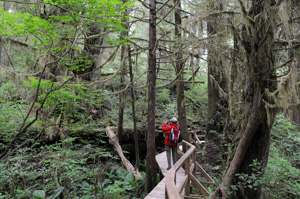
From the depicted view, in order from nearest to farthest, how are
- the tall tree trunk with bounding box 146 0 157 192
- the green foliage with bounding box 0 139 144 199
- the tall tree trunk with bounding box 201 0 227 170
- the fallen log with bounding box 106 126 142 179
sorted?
the green foliage with bounding box 0 139 144 199
the tall tree trunk with bounding box 146 0 157 192
the tall tree trunk with bounding box 201 0 227 170
the fallen log with bounding box 106 126 142 179

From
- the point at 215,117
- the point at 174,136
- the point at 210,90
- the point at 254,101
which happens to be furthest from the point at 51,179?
the point at 210,90

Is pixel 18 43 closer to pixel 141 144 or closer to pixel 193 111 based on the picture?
pixel 141 144

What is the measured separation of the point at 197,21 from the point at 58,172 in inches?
317

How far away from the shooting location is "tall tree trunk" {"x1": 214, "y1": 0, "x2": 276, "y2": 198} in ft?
16.5

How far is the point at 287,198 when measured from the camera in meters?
5.21

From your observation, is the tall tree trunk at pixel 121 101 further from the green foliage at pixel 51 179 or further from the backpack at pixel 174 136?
the backpack at pixel 174 136

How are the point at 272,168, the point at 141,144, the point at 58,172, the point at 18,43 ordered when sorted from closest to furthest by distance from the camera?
1. the point at 272,168
2. the point at 58,172
3. the point at 18,43
4. the point at 141,144

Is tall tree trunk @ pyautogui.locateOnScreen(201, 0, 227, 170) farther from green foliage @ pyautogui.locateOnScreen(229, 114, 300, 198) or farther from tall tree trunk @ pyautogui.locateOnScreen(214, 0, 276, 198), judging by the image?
tall tree trunk @ pyautogui.locateOnScreen(214, 0, 276, 198)

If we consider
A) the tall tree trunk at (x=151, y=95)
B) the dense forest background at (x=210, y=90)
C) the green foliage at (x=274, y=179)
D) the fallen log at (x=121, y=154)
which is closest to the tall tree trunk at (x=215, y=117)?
the dense forest background at (x=210, y=90)

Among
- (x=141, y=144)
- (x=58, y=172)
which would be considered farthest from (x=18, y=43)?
(x=141, y=144)

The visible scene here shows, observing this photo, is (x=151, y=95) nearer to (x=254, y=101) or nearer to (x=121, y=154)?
(x=254, y=101)

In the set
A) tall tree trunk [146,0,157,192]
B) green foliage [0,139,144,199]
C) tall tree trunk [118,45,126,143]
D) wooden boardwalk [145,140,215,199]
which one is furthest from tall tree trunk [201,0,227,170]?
tall tree trunk [118,45,126,143]

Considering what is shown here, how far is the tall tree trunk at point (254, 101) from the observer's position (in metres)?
5.04

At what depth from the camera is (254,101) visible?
5.23m
